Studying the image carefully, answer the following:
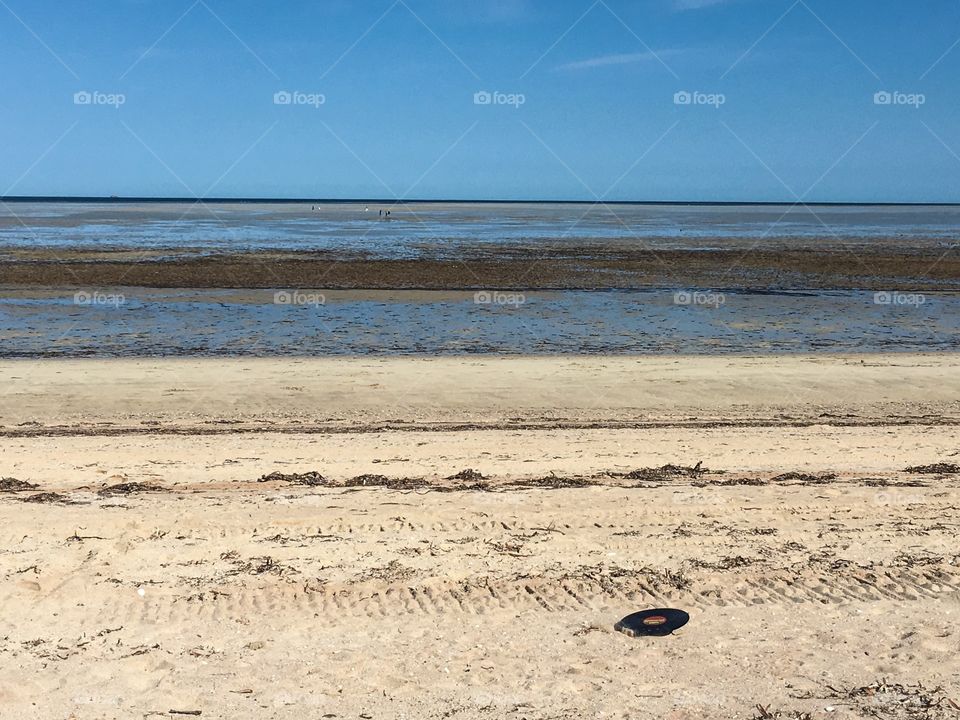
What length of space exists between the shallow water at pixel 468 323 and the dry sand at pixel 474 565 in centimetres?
634

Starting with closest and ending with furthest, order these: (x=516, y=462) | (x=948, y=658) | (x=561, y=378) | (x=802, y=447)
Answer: (x=948, y=658), (x=516, y=462), (x=802, y=447), (x=561, y=378)

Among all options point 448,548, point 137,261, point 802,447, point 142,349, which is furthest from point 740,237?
point 448,548

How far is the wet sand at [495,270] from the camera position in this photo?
29.9m

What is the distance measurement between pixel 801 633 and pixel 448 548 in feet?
8.18

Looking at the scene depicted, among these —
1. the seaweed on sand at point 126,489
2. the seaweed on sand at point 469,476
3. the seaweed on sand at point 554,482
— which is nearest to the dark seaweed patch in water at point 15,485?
the seaweed on sand at point 126,489

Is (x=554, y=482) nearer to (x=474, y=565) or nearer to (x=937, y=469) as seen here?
(x=474, y=565)

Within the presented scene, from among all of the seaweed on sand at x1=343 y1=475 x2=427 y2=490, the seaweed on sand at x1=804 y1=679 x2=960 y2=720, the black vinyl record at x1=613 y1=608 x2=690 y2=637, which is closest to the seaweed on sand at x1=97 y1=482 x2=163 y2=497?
the seaweed on sand at x1=343 y1=475 x2=427 y2=490

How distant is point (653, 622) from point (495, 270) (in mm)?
28701

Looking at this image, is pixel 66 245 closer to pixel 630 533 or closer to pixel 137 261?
pixel 137 261

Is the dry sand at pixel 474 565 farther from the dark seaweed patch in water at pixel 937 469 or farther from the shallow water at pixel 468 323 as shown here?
the shallow water at pixel 468 323

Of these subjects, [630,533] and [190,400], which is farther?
[190,400]

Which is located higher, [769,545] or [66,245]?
[66,245]

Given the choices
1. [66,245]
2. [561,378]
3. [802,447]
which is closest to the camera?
[802,447]

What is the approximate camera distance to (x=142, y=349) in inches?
717
